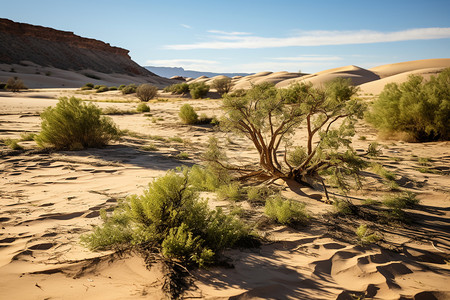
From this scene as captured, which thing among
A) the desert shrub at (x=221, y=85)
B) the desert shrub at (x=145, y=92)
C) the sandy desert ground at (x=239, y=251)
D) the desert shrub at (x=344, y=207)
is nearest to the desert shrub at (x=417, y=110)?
the sandy desert ground at (x=239, y=251)

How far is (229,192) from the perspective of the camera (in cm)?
494

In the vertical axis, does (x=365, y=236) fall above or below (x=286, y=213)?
below

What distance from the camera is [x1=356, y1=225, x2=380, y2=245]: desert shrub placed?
3564 millimetres

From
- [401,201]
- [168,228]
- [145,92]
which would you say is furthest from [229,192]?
[145,92]

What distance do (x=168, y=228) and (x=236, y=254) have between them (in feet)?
2.52

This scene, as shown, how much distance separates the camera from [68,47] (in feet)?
253

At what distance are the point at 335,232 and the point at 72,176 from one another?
494 cm

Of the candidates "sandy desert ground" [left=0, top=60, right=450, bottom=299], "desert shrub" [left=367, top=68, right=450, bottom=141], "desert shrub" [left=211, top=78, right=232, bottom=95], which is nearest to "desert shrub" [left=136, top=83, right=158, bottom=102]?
"desert shrub" [left=211, top=78, right=232, bottom=95]

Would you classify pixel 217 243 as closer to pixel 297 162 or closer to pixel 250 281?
pixel 250 281

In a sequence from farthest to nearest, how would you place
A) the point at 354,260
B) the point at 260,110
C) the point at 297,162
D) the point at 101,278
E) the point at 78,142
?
the point at 78,142
the point at 297,162
the point at 260,110
the point at 354,260
the point at 101,278

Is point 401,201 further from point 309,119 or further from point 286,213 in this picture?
point 286,213

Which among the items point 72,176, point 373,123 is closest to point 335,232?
point 72,176

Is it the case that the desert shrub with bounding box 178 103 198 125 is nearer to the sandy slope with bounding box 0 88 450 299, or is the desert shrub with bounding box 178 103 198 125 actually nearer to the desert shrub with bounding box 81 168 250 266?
the sandy slope with bounding box 0 88 450 299

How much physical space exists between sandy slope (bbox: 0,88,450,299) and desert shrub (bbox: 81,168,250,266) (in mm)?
175
